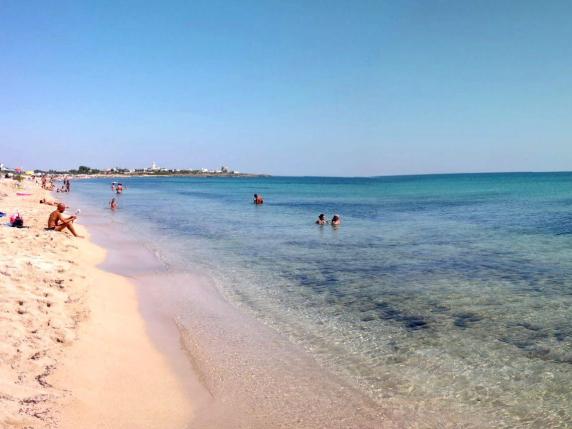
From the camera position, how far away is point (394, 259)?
1769cm

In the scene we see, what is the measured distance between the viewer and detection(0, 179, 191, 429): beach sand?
558 centimetres

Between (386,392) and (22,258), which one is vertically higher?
(22,258)

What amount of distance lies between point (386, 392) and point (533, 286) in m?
8.46

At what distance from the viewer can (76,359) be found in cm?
719

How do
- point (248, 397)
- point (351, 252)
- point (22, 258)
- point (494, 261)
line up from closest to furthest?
1. point (248, 397)
2. point (22, 258)
3. point (494, 261)
4. point (351, 252)

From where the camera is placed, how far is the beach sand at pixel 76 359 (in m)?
5.58

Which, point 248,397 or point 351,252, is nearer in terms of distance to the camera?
point 248,397

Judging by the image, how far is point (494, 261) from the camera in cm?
1720

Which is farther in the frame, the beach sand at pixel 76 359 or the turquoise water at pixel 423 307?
the turquoise water at pixel 423 307

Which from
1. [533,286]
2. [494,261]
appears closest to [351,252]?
[494,261]

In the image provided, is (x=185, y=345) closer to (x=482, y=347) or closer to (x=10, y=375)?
(x=10, y=375)

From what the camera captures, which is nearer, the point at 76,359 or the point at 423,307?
the point at 76,359

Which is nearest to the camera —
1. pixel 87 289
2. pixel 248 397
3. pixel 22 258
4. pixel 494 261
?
pixel 248 397

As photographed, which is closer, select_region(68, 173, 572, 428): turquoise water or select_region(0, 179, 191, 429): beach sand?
select_region(0, 179, 191, 429): beach sand
